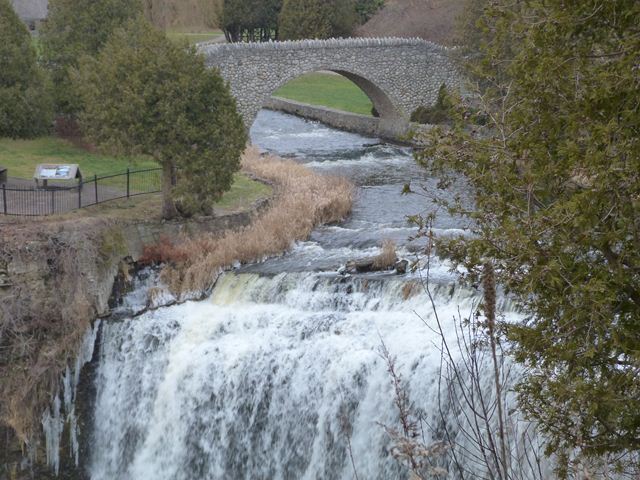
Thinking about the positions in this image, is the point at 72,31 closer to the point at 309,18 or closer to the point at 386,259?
the point at 386,259

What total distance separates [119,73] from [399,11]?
34.6 m

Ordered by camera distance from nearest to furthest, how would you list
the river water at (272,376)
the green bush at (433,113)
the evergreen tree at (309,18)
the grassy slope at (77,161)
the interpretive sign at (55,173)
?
the river water at (272,376) → the interpretive sign at (55,173) → the grassy slope at (77,161) → the green bush at (433,113) → the evergreen tree at (309,18)

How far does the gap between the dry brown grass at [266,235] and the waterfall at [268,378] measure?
24.9 inches

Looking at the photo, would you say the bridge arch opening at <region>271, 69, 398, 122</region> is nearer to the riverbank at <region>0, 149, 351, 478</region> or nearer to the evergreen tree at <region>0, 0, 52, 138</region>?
the evergreen tree at <region>0, 0, 52, 138</region>

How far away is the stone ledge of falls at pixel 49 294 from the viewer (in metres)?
17.9

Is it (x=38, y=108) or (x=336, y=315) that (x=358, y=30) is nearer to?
(x=38, y=108)

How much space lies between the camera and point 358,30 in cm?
5434

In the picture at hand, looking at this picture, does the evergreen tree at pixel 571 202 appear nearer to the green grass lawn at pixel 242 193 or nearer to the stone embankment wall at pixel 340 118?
the green grass lawn at pixel 242 193

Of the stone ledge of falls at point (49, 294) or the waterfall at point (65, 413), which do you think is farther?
the waterfall at point (65, 413)

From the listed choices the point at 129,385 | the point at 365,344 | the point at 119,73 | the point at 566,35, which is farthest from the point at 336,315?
the point at 566,35

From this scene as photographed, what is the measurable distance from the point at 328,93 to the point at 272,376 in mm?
33924

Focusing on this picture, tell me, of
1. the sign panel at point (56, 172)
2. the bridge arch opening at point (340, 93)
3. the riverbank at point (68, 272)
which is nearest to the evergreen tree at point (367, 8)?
the bridge arch opening at point (340, 93)

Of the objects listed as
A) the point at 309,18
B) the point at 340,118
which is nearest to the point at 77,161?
the point at 340,118

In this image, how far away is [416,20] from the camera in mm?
52094
